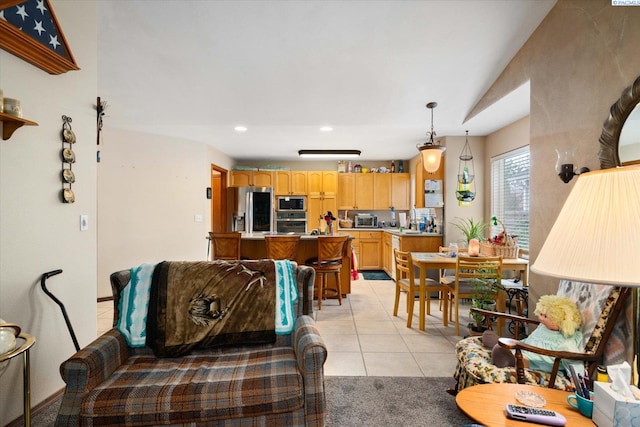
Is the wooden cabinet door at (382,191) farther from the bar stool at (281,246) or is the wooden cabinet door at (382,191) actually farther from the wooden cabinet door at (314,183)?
the bar stool at (281,246)

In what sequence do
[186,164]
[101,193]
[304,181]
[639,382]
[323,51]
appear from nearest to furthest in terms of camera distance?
1. [639,382]
2. [323,51]
3. [101,193]
4. [186,164]
5. [304,181]

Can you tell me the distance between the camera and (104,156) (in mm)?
4434

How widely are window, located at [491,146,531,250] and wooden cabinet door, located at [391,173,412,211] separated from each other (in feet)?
7.68

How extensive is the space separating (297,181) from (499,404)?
589cm

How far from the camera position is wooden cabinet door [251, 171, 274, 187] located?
22.2 feet

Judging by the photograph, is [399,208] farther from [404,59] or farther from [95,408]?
[95,408]

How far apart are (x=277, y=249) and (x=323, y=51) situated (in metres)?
2.28

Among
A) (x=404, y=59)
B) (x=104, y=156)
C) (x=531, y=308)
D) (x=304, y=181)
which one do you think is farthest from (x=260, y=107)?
(x=531, y=308)

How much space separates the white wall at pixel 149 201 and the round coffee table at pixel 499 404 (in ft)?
15.3

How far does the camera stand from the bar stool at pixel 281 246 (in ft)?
12.8

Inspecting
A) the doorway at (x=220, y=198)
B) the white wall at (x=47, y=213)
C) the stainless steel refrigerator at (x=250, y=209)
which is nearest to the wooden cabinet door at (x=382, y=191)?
the stainless steel refrigerator at (x=250, y=209)

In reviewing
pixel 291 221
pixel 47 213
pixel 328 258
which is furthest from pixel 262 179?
pixel 47 213

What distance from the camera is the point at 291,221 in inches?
269

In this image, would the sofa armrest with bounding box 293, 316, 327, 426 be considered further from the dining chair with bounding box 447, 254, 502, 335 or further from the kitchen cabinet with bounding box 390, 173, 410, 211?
the kitchen cabinet with bounding box 390, 173, 410, 211
